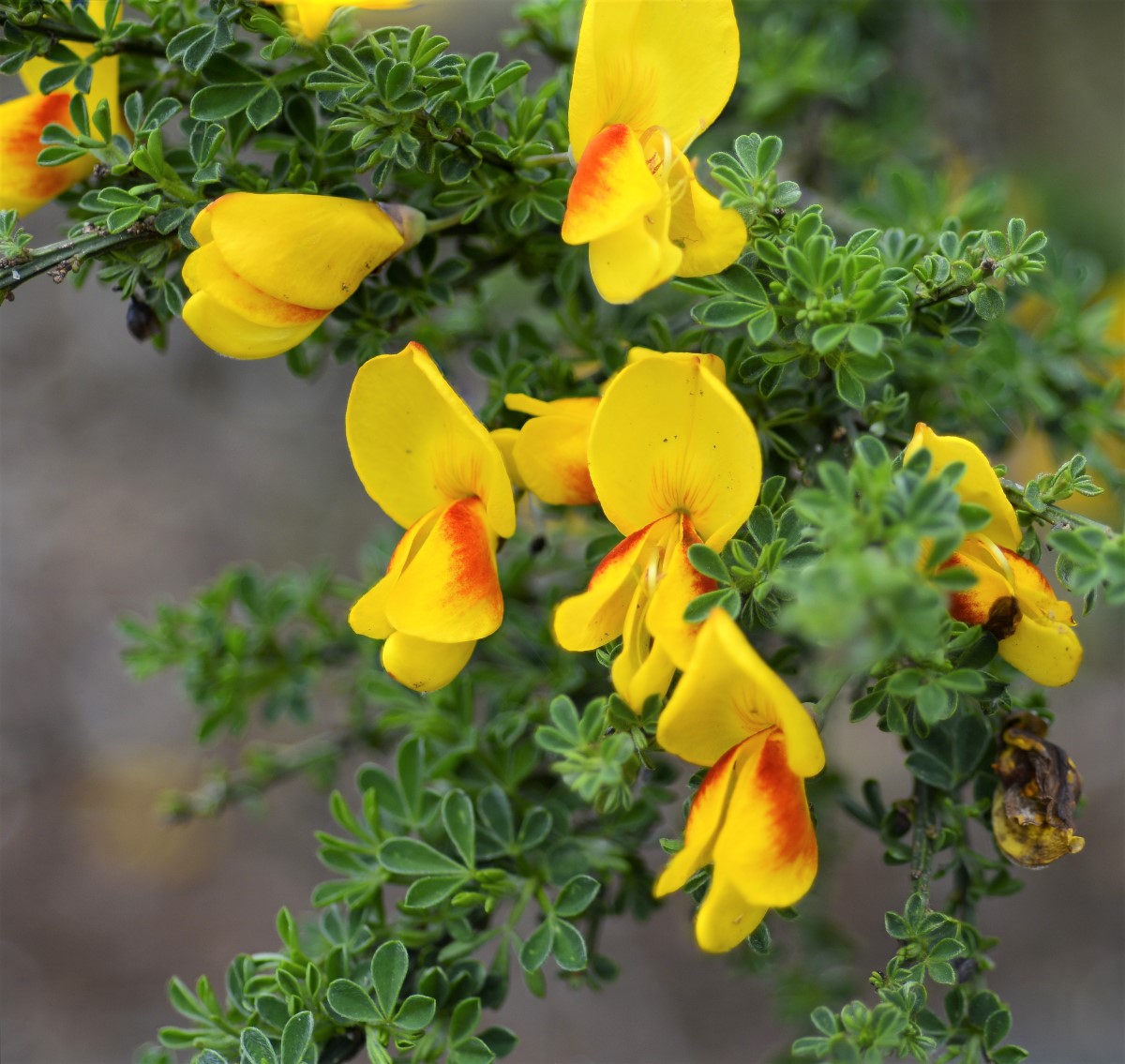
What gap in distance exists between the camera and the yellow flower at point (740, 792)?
66 centimetres

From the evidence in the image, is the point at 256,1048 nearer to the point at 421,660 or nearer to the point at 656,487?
the point at 421,660

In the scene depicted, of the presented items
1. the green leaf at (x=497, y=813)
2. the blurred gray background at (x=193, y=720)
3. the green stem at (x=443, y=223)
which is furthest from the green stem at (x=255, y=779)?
the blurred gray background at (x=193, y=720)

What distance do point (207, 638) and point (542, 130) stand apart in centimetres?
81

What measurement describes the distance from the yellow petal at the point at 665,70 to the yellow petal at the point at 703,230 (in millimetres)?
66

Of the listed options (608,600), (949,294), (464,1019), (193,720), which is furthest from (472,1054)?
(193,720)

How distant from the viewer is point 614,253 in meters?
0.72

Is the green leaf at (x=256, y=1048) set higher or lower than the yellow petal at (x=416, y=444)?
lower

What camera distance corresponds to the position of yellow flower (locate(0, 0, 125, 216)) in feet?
2.93

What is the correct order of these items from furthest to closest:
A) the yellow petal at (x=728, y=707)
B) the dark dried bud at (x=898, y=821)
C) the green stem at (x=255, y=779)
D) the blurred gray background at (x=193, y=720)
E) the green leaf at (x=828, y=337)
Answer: the blurred gray background at (x=193, y=720) → the green stem at (x=255, y=779) → the dark dried bud at (x=898, y=821) → the green leaf at (x=828, y=337) → the yellow petal at (x=728, y=707)

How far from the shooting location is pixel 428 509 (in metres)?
0.89

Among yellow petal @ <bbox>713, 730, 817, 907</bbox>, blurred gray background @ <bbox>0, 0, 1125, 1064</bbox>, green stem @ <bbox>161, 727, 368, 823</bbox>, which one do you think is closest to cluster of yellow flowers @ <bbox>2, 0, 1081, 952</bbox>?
yellow petal @ <bbox>713, 730, 817, 907</bbox>

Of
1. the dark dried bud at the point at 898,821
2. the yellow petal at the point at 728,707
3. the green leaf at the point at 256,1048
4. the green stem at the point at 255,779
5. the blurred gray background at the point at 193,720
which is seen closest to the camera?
the yellow petal at the point at 728,707

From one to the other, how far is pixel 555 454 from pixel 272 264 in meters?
0.26

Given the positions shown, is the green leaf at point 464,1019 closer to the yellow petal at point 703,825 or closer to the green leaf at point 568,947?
the green leaf at point 568,947
